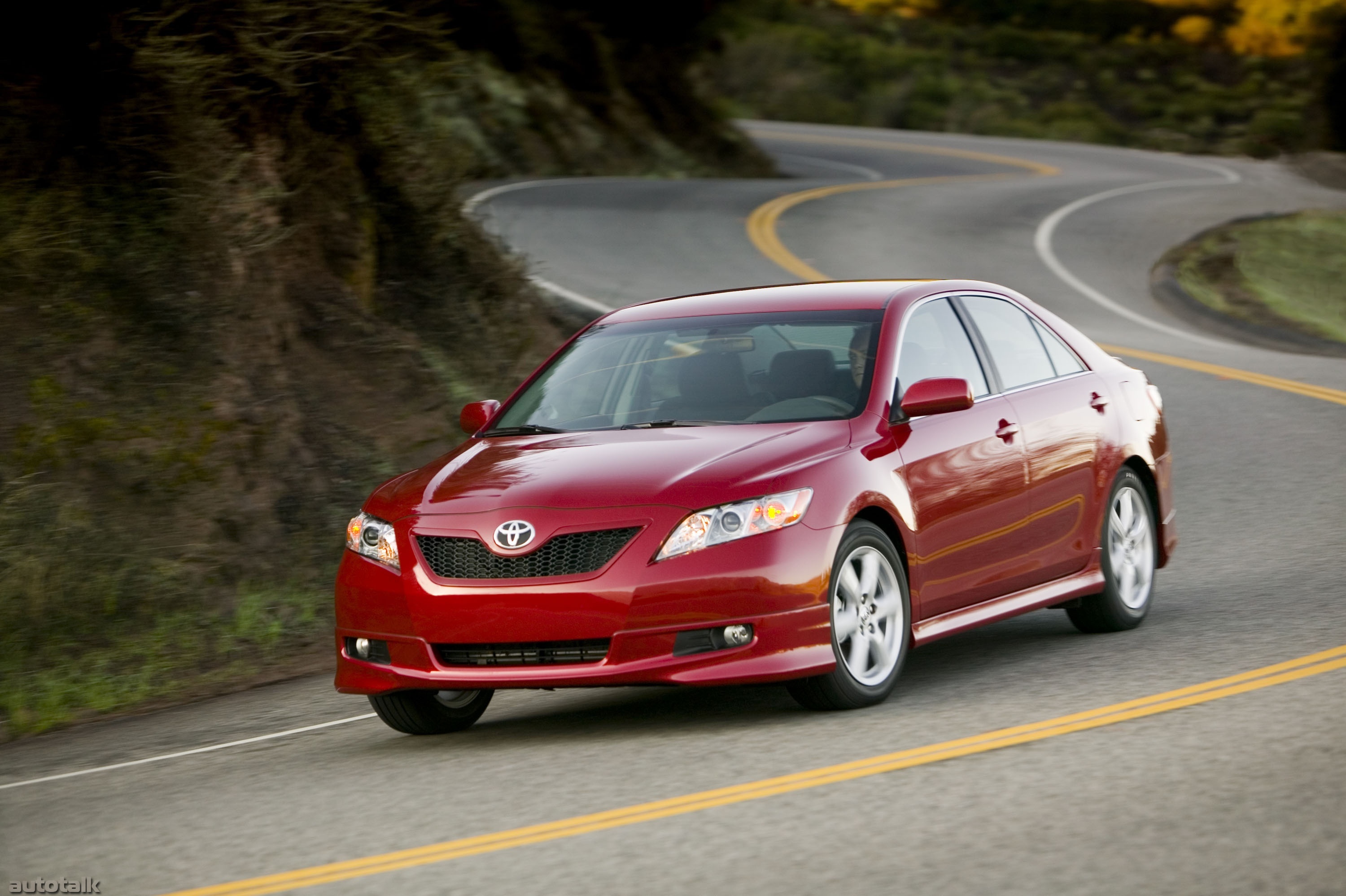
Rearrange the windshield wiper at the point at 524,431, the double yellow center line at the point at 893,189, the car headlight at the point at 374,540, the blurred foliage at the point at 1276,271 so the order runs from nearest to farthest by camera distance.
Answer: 1. the car headlight at the point at 374,540
2. the windshield wiper at the point at 524,431
3. the double yellow center line at the point at 893,189
4. the blurred foliage at the point at 1276,271

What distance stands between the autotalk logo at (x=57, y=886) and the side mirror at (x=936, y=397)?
3556 mm

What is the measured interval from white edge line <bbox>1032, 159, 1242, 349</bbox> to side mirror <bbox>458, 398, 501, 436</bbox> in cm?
1380

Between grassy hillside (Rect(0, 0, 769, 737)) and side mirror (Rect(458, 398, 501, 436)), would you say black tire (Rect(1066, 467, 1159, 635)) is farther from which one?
grassy hillside (Rect(0, 0, 769, 737))

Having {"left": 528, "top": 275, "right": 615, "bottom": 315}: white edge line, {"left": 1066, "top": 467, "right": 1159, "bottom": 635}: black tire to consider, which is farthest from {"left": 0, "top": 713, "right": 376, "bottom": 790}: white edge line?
{"left": 528, "top": 275, "right": 615, "bottom": 315}: white edge line

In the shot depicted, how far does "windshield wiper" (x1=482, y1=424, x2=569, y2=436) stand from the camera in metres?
8.06

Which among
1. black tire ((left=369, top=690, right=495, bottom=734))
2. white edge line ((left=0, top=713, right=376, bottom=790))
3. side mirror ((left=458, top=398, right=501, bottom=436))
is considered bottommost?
white edge line ((left=0, top=713, right=376, bottom=790))

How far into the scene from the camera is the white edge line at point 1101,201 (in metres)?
22.0

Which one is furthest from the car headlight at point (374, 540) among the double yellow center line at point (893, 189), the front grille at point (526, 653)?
the double yellow center line at point (893, 189)

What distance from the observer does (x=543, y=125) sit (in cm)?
3888

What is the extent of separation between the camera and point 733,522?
6.89 metres

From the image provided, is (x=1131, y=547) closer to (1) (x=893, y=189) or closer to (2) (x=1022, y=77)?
(1) (x=893, y=189)

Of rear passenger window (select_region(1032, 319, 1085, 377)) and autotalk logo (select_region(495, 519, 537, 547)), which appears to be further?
rear passenger window (select_region(1032, 319, 1085, 377))

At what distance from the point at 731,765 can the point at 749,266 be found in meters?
19.6

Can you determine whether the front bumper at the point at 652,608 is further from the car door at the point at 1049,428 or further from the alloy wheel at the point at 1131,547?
the alloy wheel at the point at 1131,547
